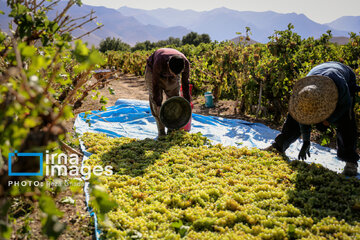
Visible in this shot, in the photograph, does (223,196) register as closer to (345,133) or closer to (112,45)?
(345,133)

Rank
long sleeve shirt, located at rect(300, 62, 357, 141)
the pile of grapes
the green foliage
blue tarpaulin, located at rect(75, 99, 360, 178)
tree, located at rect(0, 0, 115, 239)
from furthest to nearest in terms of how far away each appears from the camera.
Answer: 1. the green foliage
2. blue tarpaulin, located at rect(75, 99, 360, 178)
3. long sleeve shirt, located at rect(300, 62, 357, 141)
4. the pile of grapes
5. tree, located at rect(0, 0, 115, 239)

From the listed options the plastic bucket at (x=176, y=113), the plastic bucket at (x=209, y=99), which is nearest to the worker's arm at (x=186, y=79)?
the plastic bucket at (x=176, y=113)

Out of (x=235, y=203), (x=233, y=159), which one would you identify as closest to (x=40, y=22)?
(x=235, y=203)

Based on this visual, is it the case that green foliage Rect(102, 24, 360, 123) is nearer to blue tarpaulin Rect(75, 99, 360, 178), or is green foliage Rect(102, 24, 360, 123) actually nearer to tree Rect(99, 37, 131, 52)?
blue tarpaulin Rect(75, 99, 360, 178)

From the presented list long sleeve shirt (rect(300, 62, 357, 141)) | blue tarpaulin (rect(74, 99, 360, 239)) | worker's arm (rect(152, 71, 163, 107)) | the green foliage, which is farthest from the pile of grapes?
the green foliage

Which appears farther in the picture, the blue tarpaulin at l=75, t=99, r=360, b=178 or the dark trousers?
→ the blue tarpaulin at l=75, t=99, r=360, b=178

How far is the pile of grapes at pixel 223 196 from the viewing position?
2.75 metres

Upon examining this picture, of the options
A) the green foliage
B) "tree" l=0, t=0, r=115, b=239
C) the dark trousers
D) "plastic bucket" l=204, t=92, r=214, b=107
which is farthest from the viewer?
"plastic bucket" l=204, t=92, r=214, b=107

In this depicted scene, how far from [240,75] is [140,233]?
643cm

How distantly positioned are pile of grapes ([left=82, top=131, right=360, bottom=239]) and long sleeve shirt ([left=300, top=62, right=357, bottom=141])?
85 centimetres

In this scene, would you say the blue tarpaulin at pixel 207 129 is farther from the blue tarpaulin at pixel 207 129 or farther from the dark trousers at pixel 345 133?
the dark trousers at pixel 345 133

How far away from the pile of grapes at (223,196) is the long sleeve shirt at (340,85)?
2.78 ft

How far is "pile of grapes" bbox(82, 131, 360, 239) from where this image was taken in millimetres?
2748

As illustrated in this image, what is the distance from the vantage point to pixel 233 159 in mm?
4613
